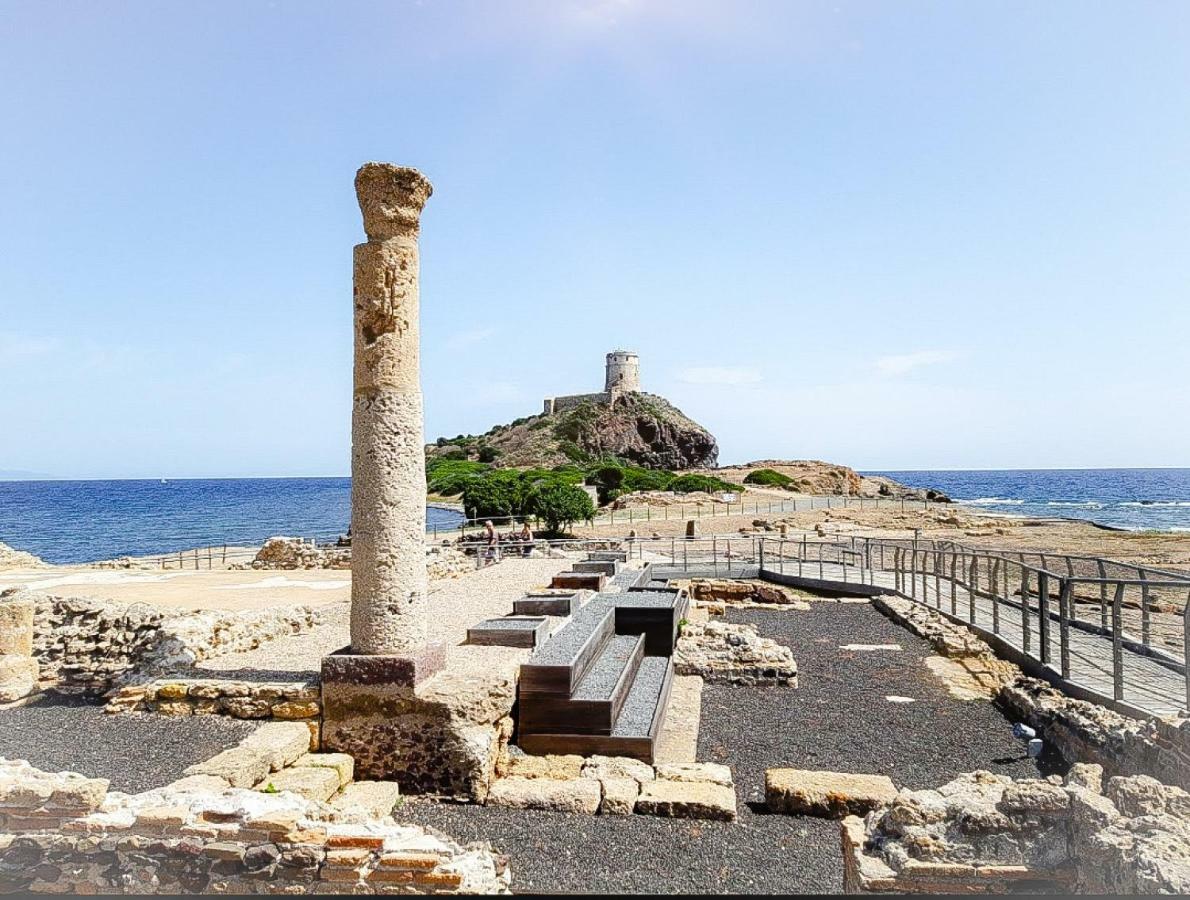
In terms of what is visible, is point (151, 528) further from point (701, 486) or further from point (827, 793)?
point (827, 793)

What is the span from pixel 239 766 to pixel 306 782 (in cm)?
55

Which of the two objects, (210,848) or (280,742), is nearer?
(210,848)

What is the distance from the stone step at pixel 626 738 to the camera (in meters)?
8.36

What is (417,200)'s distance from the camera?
8086 mm

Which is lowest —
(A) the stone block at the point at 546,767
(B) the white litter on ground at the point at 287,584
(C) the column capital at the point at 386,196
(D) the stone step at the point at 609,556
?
(A) the stone block at the point at 546,767

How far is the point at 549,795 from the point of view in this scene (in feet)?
23.4

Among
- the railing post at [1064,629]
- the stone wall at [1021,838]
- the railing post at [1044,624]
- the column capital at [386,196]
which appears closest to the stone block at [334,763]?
the stone wall at [1021,838]

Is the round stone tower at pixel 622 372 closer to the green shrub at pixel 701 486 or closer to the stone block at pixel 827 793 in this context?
the green shrub at pixel 701 486

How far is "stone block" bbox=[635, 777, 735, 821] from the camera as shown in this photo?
6.76 m

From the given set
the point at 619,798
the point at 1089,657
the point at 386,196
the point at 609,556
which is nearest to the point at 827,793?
the point at 619,798

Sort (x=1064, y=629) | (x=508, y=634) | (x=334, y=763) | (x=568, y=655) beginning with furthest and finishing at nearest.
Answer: (x=508, y=634) < (x=1064, y=629) < (x=568, y=655) < (x=334, y=763)

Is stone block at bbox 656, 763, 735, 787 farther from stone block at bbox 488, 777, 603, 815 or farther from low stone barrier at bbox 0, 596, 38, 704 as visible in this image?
low stone barrier at bbox 0, 596, 38, 704

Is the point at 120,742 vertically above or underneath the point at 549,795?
above

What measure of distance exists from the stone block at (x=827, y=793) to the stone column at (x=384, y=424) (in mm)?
3492
